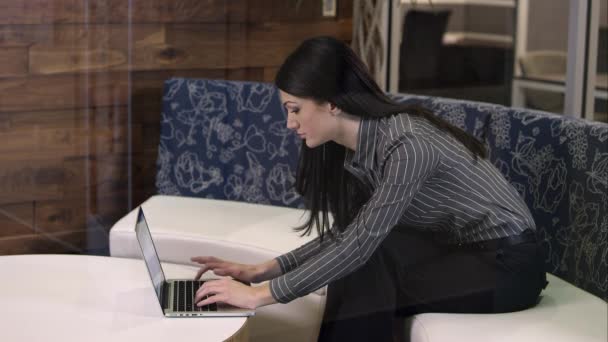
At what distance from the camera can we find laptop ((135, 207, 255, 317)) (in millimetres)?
1584

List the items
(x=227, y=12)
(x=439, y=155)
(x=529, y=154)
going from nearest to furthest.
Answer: (x=439, y=155) < (x=529, y=154) < (x=227, y=12)

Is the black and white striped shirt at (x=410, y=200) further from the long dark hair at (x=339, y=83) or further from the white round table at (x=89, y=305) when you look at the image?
the white round table at (x=89, y=305)

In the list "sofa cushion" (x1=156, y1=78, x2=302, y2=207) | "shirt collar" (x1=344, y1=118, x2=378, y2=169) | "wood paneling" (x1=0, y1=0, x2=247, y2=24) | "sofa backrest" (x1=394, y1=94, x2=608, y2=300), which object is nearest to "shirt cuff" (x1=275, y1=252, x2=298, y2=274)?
"shirt collar" (x1=344, y1=118, x2=378, y2=169)

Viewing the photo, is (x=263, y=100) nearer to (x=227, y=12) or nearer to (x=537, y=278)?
(x=227, y=12)

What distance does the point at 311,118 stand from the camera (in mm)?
1682

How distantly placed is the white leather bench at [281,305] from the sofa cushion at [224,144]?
0.17 feet

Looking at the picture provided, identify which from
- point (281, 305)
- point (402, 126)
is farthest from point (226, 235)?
point (402, 126)

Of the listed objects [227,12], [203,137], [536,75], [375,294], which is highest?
[227,12]

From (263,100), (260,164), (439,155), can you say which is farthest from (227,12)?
(439,155)

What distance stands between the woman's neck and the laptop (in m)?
0.39

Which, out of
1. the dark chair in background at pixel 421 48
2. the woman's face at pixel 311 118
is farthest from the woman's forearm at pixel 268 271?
the dark chair in background at pixel 421 48

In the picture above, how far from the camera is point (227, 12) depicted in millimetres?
2535

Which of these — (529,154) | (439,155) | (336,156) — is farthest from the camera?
(529,154)

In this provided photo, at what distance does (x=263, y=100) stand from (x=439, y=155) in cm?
101
